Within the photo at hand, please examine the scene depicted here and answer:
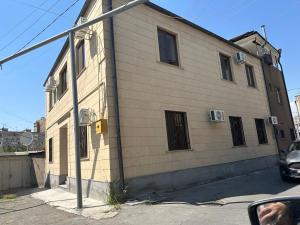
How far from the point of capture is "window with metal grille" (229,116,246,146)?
1384 cm

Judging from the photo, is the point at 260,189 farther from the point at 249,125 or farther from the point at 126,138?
the point at 249,125

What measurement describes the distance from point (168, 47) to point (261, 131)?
868 cm

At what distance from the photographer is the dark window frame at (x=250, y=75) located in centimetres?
1720

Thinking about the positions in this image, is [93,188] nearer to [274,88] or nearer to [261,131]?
[261,131]

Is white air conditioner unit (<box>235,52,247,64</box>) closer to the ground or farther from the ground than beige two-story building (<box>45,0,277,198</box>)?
farther from the ground

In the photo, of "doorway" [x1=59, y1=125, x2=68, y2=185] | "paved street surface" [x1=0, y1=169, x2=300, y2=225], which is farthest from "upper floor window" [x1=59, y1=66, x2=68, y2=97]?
"paved street surface" [x1=0, y1=169, x2=300, y2=225]

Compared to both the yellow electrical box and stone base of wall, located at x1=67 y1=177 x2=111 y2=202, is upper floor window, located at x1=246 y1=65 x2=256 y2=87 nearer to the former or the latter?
the yellow electrical box

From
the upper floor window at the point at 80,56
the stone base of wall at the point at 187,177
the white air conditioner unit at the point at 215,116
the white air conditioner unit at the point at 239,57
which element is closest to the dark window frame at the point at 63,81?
the upper floor window at the point at 80,56

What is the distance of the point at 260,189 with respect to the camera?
352 inches

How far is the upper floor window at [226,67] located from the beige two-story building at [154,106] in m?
0.06

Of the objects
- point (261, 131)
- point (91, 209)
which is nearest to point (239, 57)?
point (261, 131)

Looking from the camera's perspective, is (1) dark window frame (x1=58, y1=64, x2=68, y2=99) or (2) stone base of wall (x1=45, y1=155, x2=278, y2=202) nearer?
(2) stone base of wall (x1=45, y1=155, x2=278, y2=202)

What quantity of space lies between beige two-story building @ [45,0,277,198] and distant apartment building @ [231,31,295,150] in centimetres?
419

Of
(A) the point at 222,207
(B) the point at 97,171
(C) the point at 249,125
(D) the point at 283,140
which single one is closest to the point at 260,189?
(A) the point at 222,207
